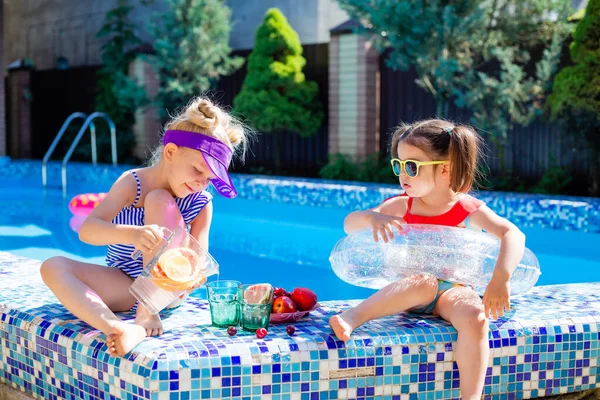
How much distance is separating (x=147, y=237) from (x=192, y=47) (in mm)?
10549

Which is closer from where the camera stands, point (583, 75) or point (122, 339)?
point (122, 339)

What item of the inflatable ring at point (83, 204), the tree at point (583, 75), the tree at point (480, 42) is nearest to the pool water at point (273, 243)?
the inflatable ring at point (83, 204)

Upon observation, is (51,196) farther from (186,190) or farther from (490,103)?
(186,190)

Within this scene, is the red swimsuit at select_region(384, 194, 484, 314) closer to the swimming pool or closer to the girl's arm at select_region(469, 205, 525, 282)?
the girl's arm at select_region(469, 205, 525, 282)

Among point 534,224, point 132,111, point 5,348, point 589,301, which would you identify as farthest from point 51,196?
point 589,301

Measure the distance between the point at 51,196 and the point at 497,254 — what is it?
32.3 ft

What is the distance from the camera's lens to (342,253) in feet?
11.1

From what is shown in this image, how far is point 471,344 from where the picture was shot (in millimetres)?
2734

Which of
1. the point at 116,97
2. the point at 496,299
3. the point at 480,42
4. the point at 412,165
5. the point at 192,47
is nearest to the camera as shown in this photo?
Result: the point at 496,299

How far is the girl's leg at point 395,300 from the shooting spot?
2.80 m

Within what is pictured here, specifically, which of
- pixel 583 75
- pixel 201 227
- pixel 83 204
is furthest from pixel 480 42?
pixel 201 227

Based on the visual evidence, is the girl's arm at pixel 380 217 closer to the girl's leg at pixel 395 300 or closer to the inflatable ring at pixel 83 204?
the girl's leg at pixel 395 300

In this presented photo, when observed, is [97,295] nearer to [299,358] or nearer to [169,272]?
[169,272]

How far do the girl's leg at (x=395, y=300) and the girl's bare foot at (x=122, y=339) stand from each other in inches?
25.2
